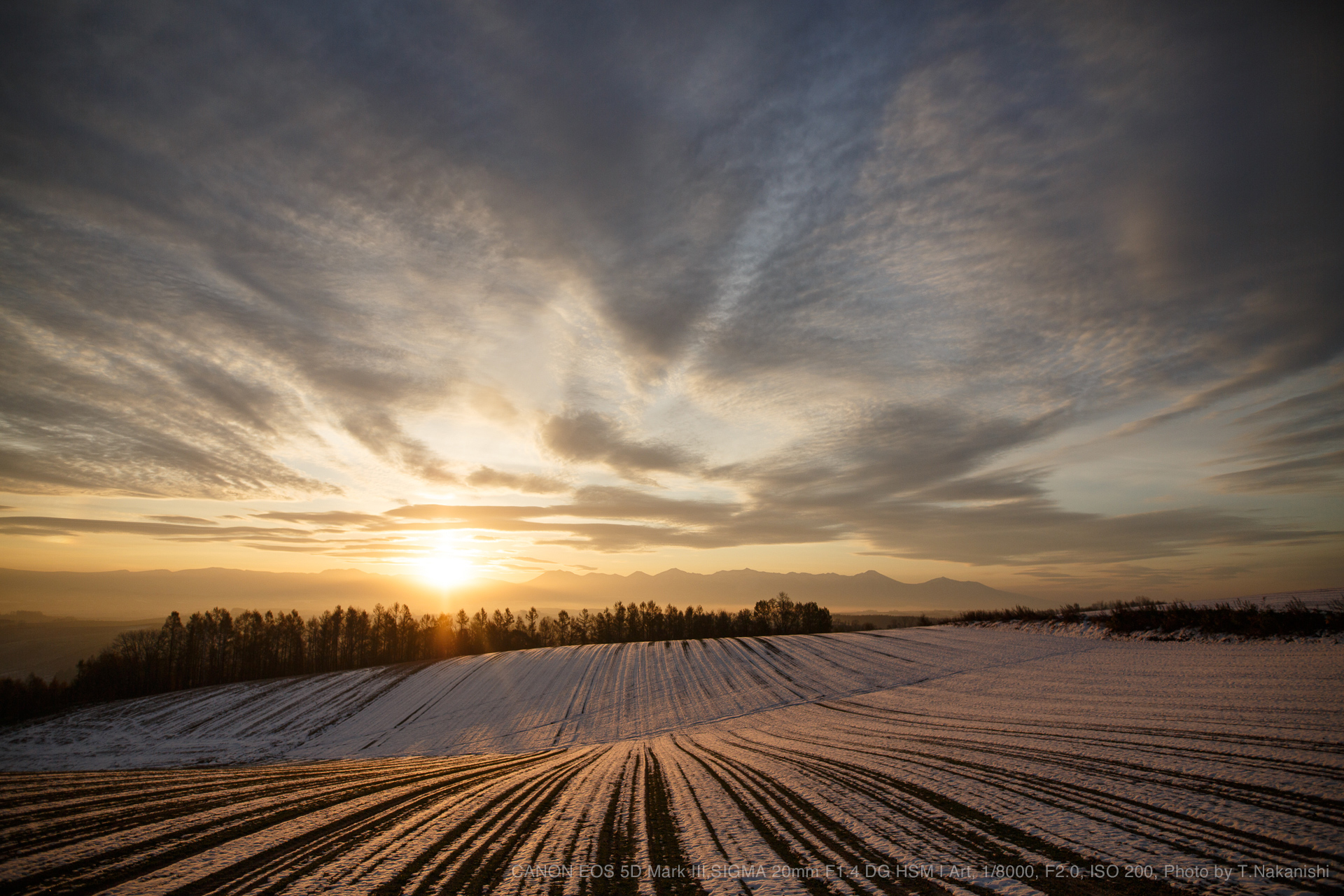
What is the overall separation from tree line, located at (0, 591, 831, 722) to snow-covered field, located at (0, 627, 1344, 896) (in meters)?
51.1

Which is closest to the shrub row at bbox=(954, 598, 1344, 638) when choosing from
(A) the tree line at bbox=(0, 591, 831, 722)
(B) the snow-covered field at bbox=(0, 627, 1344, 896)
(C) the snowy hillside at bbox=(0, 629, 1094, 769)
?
(B) the snow-covered field at bbox=(0, 627, 1344, 896)

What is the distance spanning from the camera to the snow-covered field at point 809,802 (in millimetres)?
9672

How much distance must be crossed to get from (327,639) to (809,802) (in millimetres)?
120333

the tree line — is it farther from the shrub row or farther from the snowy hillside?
the shrub row

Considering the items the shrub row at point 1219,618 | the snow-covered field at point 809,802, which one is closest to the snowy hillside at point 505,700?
the snow-covered field at point 809,802

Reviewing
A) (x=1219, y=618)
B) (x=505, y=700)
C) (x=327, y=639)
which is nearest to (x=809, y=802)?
(x=505, y=700)

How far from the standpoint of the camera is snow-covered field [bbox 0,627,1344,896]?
9672mm

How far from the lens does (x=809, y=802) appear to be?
45.8 ft

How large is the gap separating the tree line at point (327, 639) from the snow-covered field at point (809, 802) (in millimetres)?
51147

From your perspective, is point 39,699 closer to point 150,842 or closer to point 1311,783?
point 150,842

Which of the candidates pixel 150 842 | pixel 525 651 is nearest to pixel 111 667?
pixel 525 651

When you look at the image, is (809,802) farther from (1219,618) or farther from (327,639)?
(327,639)

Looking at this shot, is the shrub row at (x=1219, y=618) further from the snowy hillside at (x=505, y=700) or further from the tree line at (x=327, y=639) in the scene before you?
the tree line at (x=327, y=639)

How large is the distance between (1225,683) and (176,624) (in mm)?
132637
